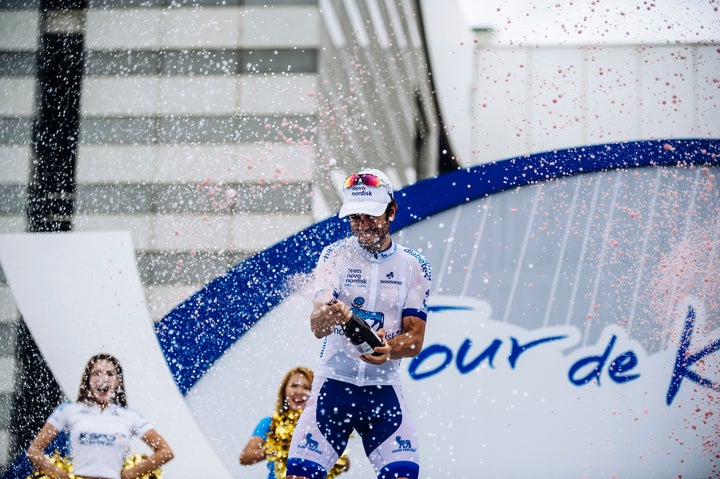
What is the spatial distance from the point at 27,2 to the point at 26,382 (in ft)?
12.4

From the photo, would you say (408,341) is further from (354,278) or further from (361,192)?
(361,192)

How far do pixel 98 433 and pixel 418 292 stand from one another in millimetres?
2789

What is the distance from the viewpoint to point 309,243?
721 centimetres

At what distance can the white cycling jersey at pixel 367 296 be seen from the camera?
356 cm

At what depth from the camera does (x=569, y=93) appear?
7234mm

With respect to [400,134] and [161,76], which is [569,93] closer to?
[400,134]

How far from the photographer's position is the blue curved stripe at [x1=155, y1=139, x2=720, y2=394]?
7125 mm

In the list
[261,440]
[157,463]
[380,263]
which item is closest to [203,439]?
[157,463]

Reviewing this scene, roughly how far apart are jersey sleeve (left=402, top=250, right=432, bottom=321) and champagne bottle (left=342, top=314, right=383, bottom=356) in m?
0.31

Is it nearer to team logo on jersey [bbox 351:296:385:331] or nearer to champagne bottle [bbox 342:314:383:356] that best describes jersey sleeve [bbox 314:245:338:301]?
team logo on jersey [bbox 351:296:385:331]

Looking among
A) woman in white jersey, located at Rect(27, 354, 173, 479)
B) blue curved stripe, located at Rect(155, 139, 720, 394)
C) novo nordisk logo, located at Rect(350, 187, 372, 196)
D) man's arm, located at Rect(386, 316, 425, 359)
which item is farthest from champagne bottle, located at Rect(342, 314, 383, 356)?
blue curved stripe, located at Rect(155, 139, 720, 394)

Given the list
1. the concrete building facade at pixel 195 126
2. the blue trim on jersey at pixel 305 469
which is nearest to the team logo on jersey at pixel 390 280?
the blue trim on jersey at pixel 305 469

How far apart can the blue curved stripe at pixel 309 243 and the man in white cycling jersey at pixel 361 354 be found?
3534mm

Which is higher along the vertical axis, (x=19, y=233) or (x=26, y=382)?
(x=19, y=233)
